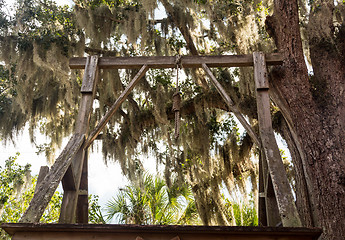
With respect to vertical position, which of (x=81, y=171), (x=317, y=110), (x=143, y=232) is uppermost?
(x=317, y=110)

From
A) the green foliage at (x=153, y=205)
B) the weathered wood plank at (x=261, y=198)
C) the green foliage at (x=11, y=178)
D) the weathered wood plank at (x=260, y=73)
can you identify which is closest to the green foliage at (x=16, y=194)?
the green foliage at (x=11, y=178)

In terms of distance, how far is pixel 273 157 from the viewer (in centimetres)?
314

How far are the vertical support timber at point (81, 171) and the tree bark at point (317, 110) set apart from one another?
7.25 ft

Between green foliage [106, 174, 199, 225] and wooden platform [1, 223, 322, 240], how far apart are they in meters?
6.65

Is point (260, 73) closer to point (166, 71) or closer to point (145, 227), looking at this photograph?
point (145, 227)

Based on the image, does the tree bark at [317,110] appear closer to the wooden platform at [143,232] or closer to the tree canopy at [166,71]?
the tree canopy at [166,71]

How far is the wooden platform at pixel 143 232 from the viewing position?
2432mm

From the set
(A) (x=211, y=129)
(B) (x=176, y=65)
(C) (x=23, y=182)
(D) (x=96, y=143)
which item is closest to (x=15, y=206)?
(C) (x=23, y=182)

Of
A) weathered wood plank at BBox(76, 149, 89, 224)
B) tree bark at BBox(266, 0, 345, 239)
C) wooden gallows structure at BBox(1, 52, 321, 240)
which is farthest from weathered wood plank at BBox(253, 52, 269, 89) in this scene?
weathered wood plank at BBox(76, 149, 89, 224)

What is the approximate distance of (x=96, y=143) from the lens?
6.94 meters

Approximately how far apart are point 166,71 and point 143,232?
467cm

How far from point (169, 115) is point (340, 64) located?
2.90m

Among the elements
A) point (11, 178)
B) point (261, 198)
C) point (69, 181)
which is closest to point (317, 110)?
point (261, 198)

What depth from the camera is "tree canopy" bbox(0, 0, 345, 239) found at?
5304 millimetres
